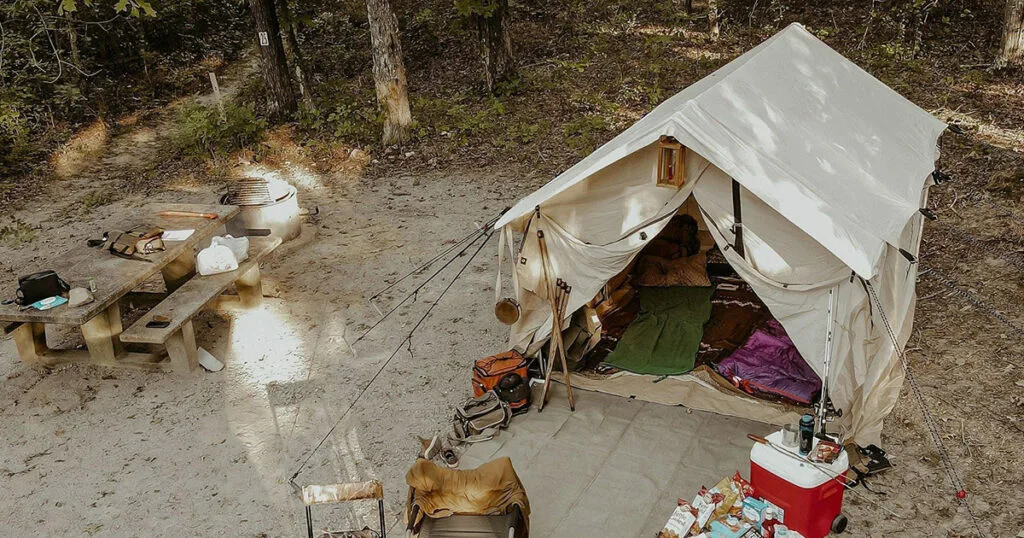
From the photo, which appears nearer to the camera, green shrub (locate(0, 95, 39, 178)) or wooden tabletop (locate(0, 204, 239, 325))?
wooden tabletop (locate(0, 204, 239, 325))

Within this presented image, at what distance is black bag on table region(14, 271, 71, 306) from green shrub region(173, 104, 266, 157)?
224 inches

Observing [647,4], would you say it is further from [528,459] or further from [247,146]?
[528,459]

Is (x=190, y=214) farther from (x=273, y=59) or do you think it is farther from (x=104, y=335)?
(x=273, y=59)

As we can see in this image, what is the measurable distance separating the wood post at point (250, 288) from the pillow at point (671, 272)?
3.65 metres

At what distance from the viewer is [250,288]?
7586 millimetres

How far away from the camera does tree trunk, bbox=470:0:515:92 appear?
12.0 meters

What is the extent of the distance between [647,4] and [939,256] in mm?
9509

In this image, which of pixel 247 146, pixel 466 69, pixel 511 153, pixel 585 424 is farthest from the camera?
pixel 466 69

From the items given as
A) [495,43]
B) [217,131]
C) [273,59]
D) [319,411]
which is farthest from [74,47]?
[319,411]

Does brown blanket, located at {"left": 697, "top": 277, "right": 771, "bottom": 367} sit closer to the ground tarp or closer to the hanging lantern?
the ground tarp

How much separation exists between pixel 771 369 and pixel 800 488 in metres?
1.82

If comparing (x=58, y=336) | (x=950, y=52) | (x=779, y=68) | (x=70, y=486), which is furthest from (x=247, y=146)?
Answer: (x=950, y=52)

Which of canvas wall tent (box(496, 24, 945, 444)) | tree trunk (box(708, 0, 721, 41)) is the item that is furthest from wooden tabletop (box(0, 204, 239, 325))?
tree trunk (box(708, 0, 721, 41))

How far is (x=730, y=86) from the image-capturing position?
5.88m
